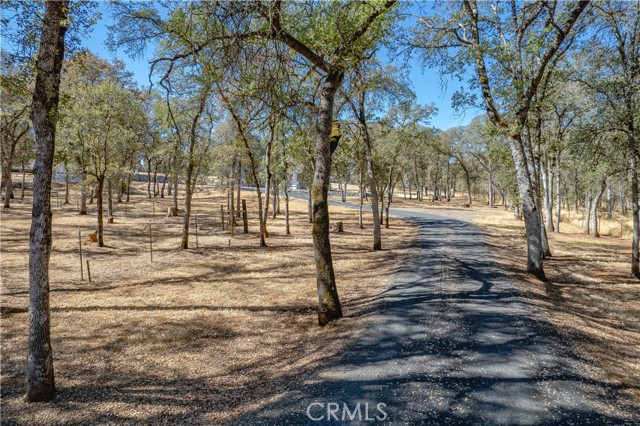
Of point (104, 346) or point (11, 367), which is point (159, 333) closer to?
point (104, 346)

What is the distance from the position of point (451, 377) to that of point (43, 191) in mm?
6955

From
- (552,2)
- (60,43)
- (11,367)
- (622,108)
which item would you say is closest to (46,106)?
(60,43)

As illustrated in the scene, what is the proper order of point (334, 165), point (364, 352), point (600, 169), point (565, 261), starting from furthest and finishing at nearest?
point (334, 165) → point (600, 169) → point (565, 261) → point (364, 352)

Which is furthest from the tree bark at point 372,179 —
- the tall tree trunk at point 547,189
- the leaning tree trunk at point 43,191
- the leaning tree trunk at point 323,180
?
the tall tree trunk at point 547,189

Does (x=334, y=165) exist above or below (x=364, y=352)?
A: above

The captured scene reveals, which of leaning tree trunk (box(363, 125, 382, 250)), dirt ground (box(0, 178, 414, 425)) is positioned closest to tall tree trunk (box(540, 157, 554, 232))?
dirt ground (box(0, 178, 414, 425))

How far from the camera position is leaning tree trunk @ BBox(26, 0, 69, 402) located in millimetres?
5285

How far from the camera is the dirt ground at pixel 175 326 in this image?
222 inches

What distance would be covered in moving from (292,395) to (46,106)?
580cm

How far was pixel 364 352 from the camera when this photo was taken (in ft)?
21.2

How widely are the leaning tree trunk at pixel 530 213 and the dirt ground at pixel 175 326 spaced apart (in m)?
4.91

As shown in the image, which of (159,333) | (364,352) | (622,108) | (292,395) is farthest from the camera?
(622,108)

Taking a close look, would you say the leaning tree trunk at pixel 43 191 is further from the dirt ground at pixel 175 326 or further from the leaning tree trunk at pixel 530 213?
the leaning tree trunk at pixel 530 213

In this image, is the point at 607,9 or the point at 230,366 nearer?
the point at 230,366
